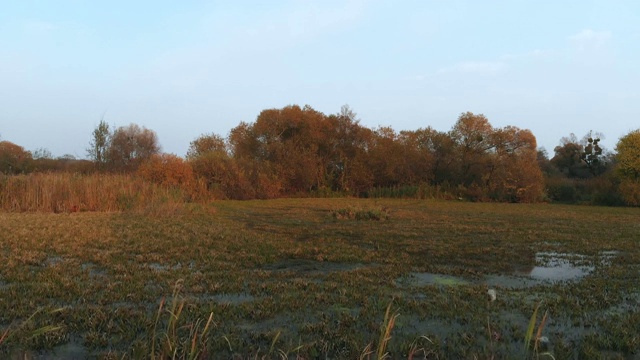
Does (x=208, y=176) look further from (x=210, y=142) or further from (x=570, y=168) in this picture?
(x=570, y=168)

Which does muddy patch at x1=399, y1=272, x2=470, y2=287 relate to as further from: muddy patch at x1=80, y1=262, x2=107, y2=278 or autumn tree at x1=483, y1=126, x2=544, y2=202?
autumn tree at x1=483, y1=126, x2=544, y2=202

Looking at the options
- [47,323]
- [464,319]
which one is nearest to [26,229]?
[47,323]

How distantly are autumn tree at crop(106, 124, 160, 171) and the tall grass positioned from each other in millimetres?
8801

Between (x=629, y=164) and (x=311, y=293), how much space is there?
25.5 m

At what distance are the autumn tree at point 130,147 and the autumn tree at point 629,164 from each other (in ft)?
82.2

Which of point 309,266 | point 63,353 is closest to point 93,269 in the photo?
point 309,266

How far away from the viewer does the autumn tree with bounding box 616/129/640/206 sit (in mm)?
23266

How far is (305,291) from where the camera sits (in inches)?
216

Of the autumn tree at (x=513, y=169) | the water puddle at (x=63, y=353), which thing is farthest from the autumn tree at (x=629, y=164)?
the water puddle at (x=63, y=353)

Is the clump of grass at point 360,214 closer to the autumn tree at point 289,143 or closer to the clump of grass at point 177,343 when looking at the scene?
the clump of grass at point 177,343

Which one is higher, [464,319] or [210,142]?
[210,142]

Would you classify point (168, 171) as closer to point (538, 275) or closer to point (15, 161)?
point (15, 161)

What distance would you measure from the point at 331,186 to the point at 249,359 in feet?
93.9

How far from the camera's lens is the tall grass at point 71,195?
50.8 ft
